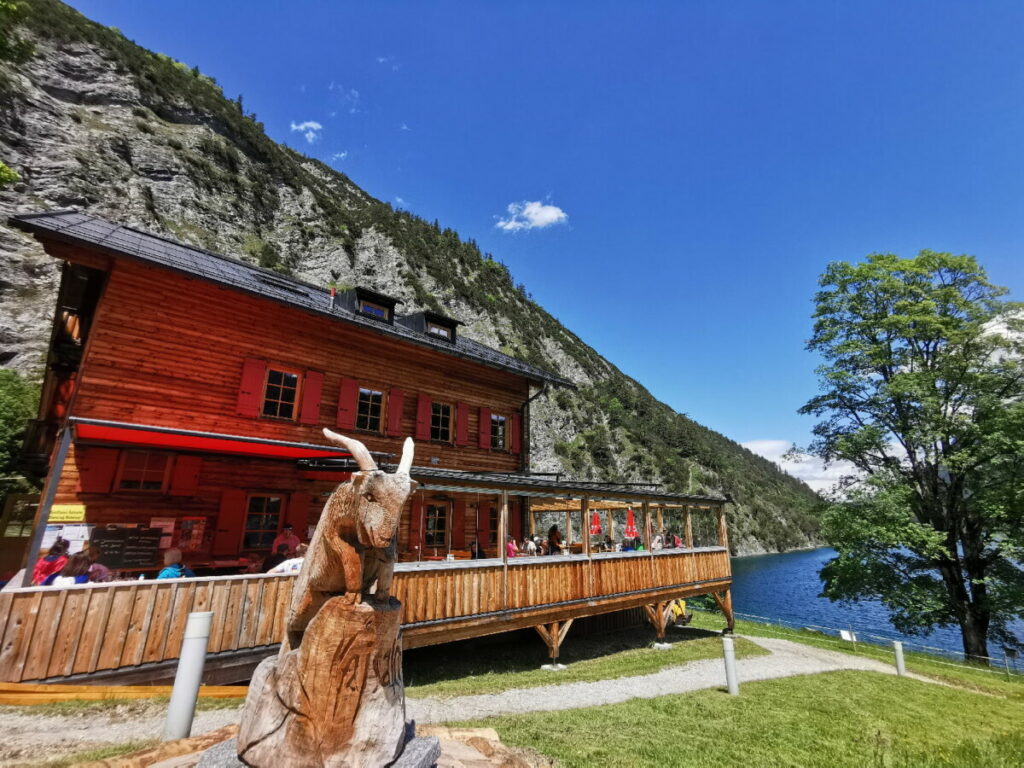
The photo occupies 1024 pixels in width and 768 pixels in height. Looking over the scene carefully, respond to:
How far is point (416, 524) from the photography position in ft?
44.8

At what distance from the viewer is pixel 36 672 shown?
17.1 ft

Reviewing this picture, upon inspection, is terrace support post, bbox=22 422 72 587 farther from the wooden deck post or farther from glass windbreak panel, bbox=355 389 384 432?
the wooden deck post

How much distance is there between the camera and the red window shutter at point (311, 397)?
486 inches

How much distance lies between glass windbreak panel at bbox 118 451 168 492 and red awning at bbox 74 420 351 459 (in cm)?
37

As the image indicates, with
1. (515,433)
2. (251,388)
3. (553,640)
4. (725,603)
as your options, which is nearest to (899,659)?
(725,603)

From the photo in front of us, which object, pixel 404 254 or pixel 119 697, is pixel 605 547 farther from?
pixel 404 254

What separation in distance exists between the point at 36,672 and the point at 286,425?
7210 millimetres

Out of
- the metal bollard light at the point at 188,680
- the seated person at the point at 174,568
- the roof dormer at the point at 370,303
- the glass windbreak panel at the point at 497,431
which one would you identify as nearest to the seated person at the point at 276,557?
the seated person at the point at 174,568

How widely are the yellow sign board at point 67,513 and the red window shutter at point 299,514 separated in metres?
3.89

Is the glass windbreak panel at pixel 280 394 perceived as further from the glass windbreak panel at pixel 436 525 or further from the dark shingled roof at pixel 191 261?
the glass windbreak panel at pixel 436 525

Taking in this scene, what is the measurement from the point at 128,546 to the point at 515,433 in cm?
1138

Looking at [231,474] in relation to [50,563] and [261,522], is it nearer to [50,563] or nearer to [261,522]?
[261,522]

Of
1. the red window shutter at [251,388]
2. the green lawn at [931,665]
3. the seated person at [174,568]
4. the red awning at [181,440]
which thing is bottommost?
the green lawn at [931,665]

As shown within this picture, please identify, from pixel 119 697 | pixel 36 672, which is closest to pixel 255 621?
pixel 119 697
